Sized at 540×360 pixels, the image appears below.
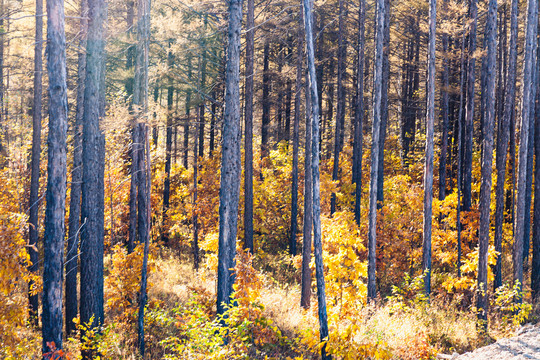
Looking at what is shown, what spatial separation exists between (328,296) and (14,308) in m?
8.44

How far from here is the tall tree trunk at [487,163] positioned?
1177 cm

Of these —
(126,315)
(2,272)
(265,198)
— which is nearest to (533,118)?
(265,198)

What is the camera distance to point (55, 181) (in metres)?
7.17

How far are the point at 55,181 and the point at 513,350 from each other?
445 inches

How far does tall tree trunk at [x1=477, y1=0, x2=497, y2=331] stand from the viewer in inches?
463

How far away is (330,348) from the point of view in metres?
7.98

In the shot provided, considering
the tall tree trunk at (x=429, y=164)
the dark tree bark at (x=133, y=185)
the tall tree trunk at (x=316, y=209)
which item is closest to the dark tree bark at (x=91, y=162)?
the dark tree bark at (x=133, y=185)

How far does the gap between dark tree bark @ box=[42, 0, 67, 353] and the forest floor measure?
9374 millimetres

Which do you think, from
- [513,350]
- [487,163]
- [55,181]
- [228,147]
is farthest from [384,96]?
[55,181]

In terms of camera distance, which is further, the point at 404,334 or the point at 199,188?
the point at 199,188

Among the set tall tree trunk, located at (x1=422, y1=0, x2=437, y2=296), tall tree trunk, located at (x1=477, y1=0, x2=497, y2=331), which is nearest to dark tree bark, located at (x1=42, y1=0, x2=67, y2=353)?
tall tree trunk, located at (x1=422, y1=0, x2=437, y2=296)

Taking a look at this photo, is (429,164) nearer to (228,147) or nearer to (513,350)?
(513,350)

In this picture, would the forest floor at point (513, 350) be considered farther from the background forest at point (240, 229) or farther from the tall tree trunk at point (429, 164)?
the tall tree trunk at point (429, 164)

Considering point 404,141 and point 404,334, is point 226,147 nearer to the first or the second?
point 404,334
